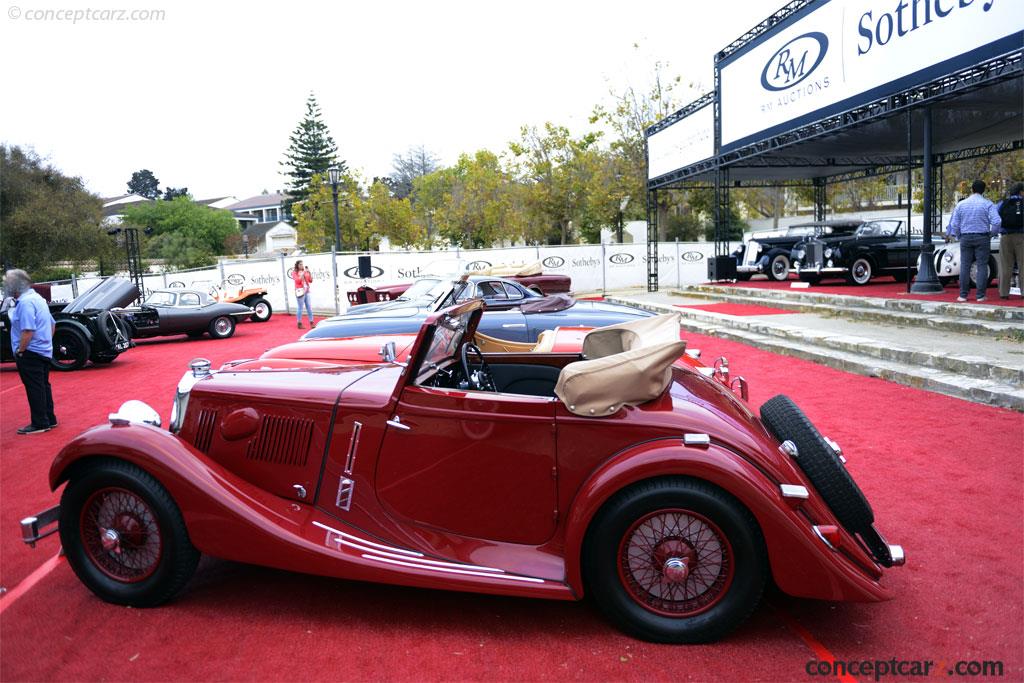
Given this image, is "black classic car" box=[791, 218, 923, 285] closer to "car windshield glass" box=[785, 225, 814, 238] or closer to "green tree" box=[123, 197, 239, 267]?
"car windshield glass" box=[785, 225, 814, 238]

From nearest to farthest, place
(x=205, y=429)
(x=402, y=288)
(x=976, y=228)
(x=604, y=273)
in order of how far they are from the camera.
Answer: (x=205, y=429) < (x=976, y=228) < (x=402, y=288) < (x=604, y=273)

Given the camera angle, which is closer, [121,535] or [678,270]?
[121,535]

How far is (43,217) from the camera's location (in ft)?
91.0

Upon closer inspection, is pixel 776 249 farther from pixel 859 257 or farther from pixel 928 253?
pixel 928 253

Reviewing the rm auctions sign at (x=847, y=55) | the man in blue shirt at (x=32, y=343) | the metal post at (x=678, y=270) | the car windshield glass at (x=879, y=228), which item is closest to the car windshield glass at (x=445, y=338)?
the man in blue shirt at (x=32, y=343)

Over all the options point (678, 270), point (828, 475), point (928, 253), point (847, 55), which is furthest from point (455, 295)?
point (678, 270)

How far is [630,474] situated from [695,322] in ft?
36.9

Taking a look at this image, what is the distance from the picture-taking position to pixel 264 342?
46.7 ft

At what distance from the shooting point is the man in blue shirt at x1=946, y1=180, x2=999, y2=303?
31.5 feet

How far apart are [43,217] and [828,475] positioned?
3266 centimetres

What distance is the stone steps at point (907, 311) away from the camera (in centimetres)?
887

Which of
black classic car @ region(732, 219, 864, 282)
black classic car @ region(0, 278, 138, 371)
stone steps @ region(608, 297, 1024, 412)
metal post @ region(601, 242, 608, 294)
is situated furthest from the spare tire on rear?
metal post @ region(601, 242, 608, 294)

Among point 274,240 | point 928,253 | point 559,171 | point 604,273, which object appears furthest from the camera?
point 274,240

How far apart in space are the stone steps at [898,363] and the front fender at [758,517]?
462 cm
